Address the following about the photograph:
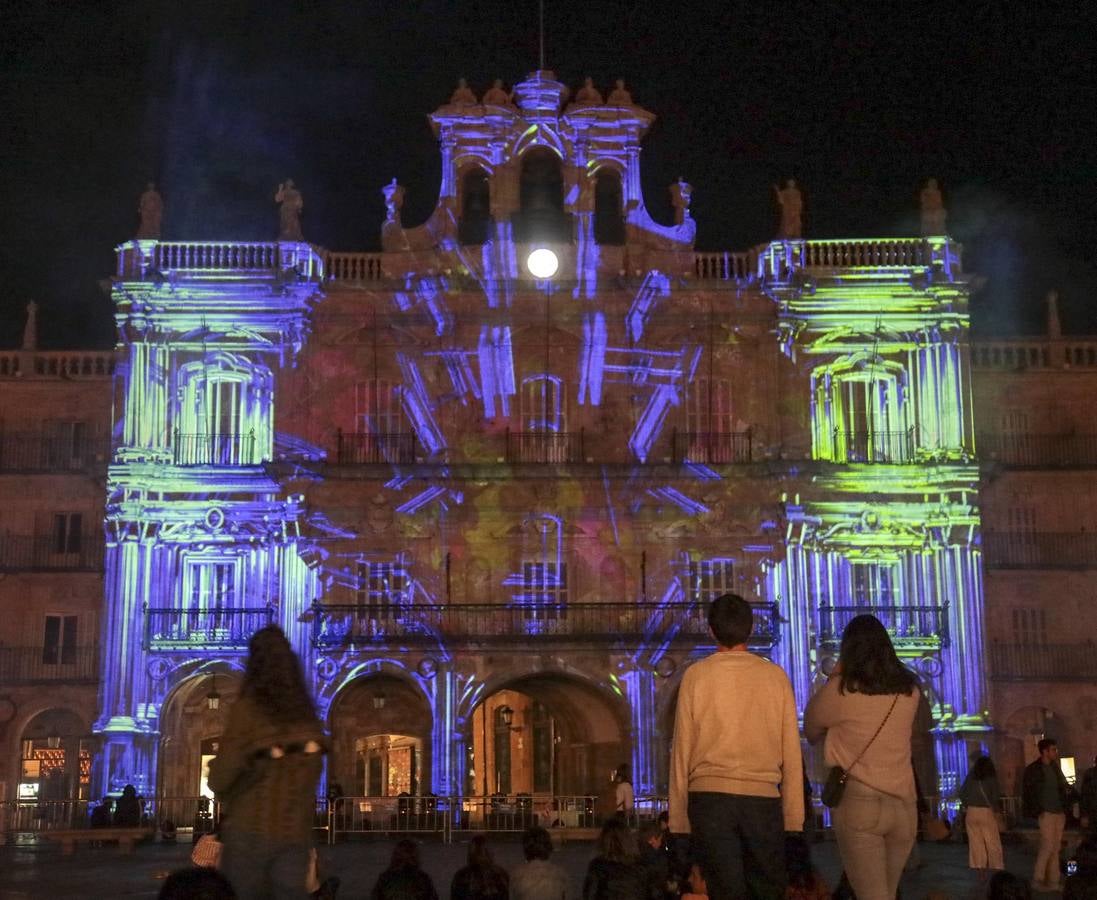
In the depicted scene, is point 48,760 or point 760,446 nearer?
point 760,446

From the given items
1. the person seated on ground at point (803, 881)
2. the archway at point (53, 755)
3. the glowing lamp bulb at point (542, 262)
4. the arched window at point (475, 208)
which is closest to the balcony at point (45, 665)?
the archway at point (53, 755)

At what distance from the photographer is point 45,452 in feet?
143

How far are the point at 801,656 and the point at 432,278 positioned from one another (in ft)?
40.8

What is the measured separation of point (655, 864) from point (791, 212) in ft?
86.7

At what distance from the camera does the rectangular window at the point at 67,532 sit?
4291 centimetres

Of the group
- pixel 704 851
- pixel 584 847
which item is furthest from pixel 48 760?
pixel 704 851

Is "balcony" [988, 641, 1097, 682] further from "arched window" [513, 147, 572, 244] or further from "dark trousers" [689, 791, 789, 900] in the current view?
"dark trousers" [689, 791, 789, 900]

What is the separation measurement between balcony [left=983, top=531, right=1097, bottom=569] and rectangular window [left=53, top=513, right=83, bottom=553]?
2403cm

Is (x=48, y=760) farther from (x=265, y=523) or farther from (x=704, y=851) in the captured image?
(x=704, y=851)

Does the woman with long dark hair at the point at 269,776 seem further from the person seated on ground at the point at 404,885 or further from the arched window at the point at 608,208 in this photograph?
the arched window at the point at 608,208

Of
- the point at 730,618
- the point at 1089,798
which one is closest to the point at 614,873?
the point at 730,618

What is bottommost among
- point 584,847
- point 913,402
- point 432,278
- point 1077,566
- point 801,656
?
point 584,847

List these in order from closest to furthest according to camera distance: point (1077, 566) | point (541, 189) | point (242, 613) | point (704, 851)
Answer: point (704, 851), point (242, 613), point (541, 189), point (1077, 566)

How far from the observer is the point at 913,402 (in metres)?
38.7
